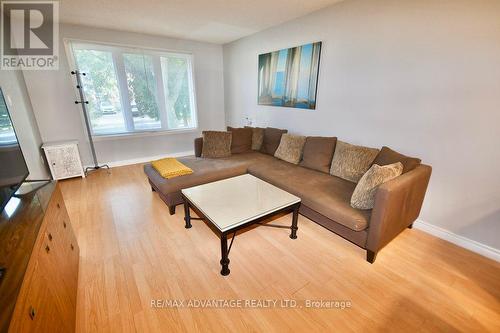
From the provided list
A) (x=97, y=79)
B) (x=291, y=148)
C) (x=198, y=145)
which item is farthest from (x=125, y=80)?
(x=291, y=148)

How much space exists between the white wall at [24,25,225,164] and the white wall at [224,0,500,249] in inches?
98.3

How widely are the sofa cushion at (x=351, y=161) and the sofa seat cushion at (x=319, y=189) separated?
0.26ft

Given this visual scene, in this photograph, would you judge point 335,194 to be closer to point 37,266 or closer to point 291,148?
point 291,148

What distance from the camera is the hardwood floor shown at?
1.34 metres

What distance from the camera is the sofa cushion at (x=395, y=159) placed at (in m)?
1.96

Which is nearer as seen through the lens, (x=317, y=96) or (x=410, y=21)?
(x=410, y=21)

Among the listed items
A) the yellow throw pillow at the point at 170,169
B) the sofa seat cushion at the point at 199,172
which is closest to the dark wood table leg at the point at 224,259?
the sofa seat cushion at the point at 199,172

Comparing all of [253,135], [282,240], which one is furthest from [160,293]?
[253,135]

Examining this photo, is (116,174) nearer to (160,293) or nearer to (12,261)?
(160,293)

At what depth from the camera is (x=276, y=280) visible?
164cm

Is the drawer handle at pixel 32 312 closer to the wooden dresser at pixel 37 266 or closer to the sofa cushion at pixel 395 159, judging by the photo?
the wooden dresser at pixel 37 266

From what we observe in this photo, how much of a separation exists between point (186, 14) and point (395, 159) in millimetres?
3094

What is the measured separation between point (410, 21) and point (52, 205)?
3.27 metres

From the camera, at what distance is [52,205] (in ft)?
4.63
